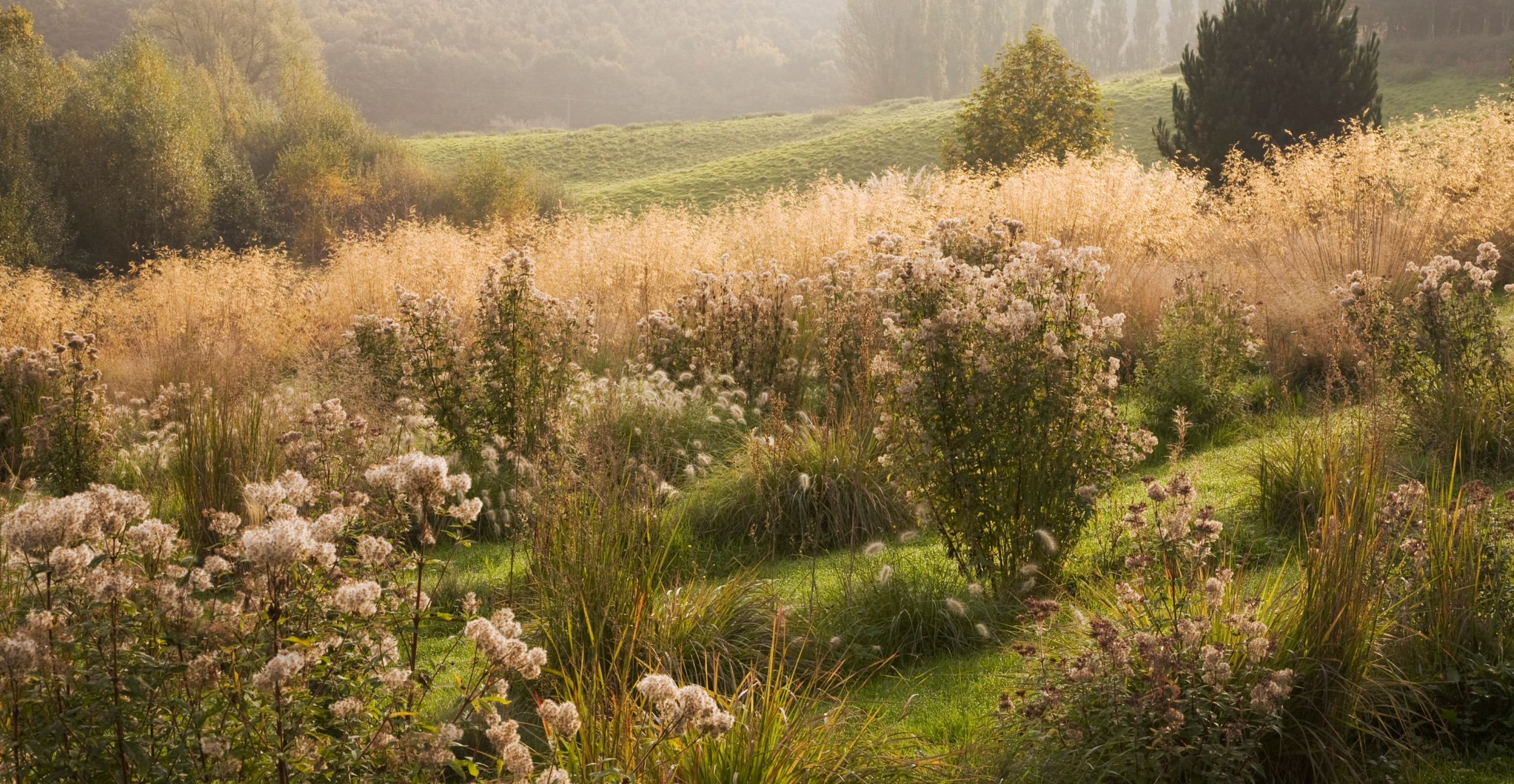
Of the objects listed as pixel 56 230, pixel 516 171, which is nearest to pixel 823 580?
pixel 56 230

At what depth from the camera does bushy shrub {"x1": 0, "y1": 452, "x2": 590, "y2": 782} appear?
1950 millimetres

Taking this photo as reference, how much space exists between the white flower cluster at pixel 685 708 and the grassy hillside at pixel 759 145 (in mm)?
25764

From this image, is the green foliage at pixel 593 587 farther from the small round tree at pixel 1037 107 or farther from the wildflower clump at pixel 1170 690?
the small round tree at pixel 1037 107

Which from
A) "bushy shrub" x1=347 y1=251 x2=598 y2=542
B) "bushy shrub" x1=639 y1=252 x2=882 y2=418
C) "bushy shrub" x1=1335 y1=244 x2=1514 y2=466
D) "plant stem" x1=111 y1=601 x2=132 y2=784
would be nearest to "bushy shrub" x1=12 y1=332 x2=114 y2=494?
"bushy shrub" x1=347 y1=251 x2=598 y2=542

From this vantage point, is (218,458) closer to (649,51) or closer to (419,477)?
(419,477)

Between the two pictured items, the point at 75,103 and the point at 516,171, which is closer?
the point at 75,103

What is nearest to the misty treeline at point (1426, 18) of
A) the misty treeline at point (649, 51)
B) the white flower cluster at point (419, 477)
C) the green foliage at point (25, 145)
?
the misty treeline at point (649, 51)

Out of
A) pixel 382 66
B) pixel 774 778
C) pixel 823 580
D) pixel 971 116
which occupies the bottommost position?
pixel 823 580

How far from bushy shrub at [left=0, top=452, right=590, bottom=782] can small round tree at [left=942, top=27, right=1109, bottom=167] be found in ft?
54.9

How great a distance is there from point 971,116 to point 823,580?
15.0 metres

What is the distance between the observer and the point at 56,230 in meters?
21.6

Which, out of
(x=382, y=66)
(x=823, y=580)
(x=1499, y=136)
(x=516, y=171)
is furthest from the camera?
(x=382, y=66)

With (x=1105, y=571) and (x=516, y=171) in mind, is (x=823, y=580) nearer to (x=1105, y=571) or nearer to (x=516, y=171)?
(x=1105, y=571)

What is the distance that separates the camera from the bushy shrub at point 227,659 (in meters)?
1.95
